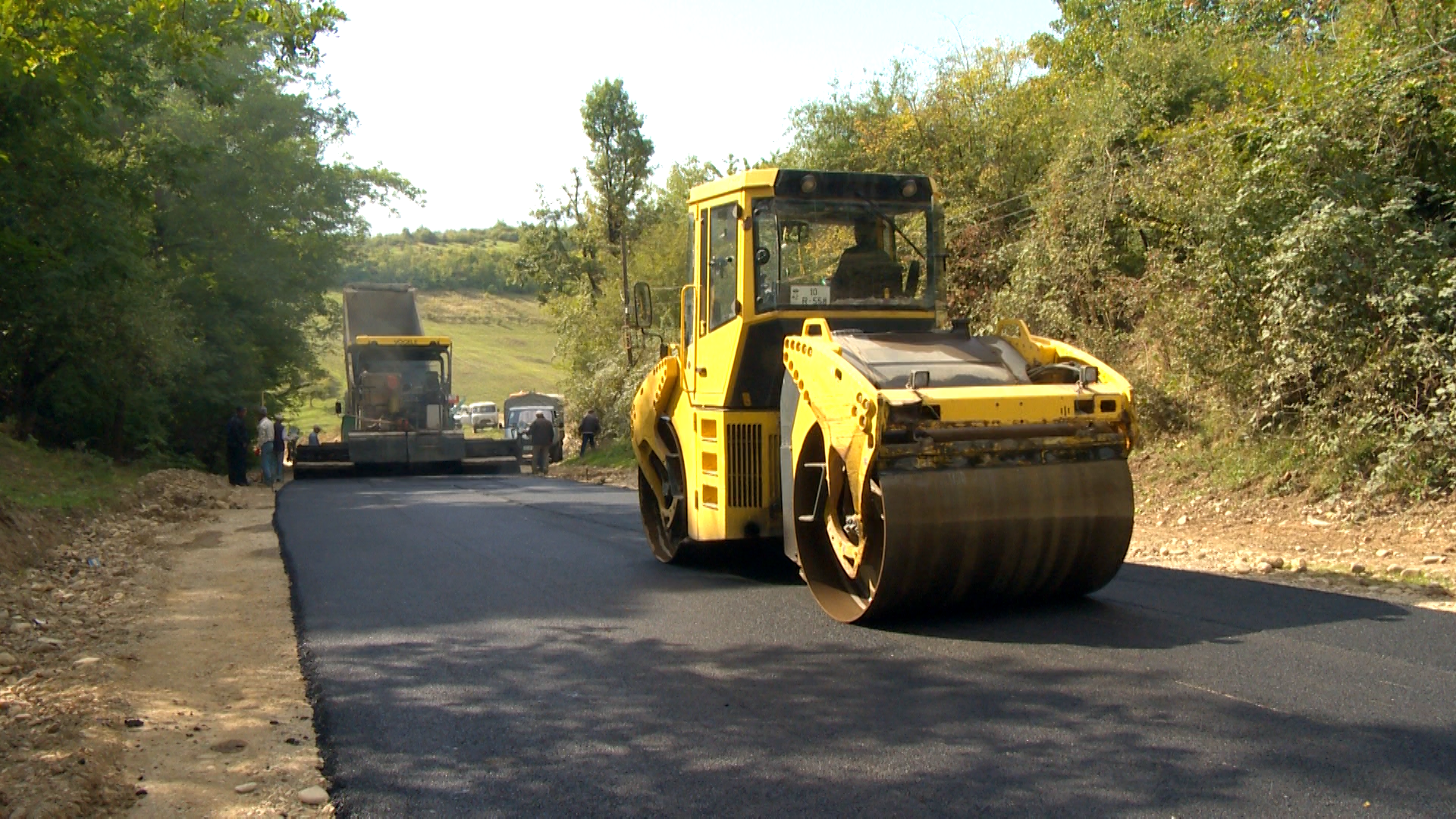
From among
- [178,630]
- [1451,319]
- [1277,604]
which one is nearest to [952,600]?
[1277,604]

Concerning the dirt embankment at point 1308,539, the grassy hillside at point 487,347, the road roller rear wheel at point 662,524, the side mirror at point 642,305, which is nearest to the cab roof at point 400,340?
the road roller rear wheel at point 662,524

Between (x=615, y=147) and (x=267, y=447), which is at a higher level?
(x=615, y=147)

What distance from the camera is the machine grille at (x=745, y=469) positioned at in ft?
27.5

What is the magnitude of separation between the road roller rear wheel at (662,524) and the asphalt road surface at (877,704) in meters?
0.90

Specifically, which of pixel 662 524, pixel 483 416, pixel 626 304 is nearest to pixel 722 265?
pixel 662 524

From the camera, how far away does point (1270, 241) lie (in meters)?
12.7

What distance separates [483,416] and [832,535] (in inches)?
2045

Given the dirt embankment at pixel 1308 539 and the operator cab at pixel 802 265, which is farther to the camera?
the dirt embankment at pixel 1308 539

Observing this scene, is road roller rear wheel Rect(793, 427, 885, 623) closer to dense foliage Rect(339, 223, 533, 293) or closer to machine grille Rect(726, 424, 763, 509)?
machine grille Rect(726, 424, 763, 509)

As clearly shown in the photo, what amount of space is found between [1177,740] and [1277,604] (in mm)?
2879

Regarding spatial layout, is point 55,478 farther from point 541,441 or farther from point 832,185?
point 832,185

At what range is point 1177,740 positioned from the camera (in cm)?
475

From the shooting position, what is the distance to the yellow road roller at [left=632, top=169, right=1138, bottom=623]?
256 inches

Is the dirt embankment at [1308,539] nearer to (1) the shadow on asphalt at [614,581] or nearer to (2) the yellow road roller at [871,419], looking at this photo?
(1) the shadow on asphalt at [614,581]
